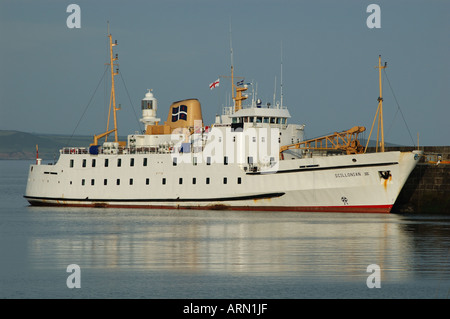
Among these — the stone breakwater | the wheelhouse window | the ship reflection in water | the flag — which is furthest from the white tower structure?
the stone breakwater

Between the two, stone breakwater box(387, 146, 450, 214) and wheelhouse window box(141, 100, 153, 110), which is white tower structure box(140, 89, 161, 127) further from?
stone breakwater box(387, 146, 450, 214)

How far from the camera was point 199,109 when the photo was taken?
5141 cm

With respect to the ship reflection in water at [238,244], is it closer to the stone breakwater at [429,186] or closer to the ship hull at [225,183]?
the ship hull at [225,183]

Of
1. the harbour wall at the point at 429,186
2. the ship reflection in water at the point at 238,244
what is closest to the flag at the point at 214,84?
the ship reflection in water at the point at 238,244

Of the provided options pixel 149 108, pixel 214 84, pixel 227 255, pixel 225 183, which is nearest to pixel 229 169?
pixel 225 183

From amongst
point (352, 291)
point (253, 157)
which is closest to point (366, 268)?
point (352, 291)

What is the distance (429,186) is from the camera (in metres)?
44.2

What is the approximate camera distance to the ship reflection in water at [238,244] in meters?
25.4

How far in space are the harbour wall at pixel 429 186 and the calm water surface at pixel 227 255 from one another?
3.73 ft

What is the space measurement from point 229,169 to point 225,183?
3.08ft

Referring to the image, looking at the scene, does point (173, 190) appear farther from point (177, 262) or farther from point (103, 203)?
point (177, 262)

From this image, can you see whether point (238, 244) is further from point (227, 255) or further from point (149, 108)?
point (149, 108)

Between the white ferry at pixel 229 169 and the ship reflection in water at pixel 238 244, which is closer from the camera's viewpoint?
the ship reflection in water at pixel 238 244
